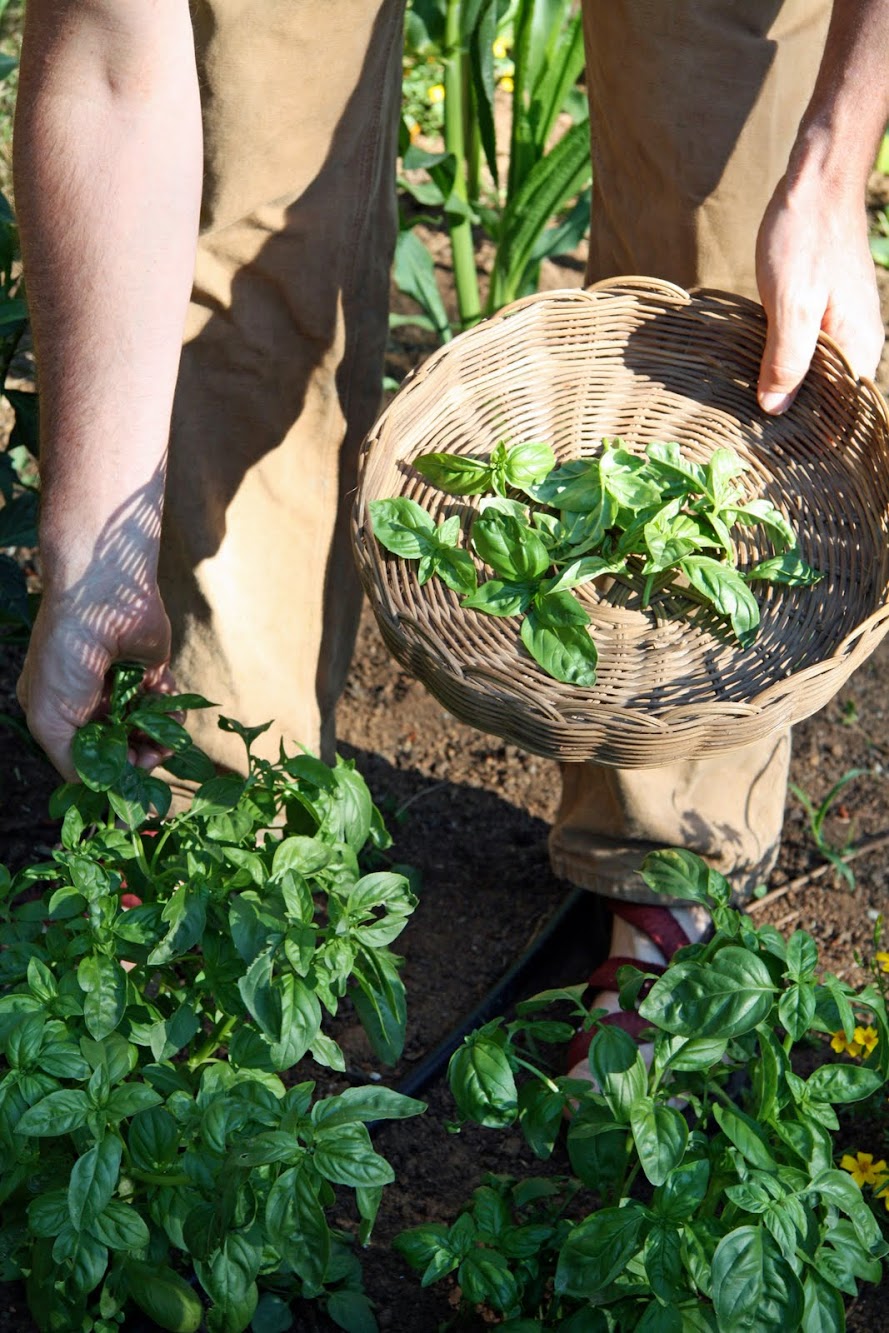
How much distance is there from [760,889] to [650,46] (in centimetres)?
99

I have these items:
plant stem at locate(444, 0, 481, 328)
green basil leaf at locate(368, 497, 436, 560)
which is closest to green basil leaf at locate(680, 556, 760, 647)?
green basil leaf at locate(368, 497, 436, 560)

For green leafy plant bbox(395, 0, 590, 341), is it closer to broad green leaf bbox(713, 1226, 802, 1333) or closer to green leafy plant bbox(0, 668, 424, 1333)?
green leafy plant bbox(0, 668, 424, 1333)

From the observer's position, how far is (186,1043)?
1105mm

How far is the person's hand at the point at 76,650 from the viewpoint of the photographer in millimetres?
1155

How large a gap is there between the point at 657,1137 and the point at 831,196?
84 centimetres

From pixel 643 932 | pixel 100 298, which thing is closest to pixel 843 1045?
pixel 643 932

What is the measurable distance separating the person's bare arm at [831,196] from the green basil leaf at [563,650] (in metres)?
0.36

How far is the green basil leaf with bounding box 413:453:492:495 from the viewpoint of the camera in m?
1.39

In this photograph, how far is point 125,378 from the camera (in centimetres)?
114

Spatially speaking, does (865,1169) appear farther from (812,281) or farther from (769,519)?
(812,281)

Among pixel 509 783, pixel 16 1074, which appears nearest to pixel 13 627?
pixel 509 783

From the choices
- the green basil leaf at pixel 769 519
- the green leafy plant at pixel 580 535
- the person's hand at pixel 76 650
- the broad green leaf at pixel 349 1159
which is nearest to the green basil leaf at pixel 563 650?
the green leafy plant at pixel 580 535

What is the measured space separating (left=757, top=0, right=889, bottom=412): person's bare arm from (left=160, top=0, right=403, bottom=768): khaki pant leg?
1.40 feet

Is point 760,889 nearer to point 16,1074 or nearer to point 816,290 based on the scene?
point 816,290
